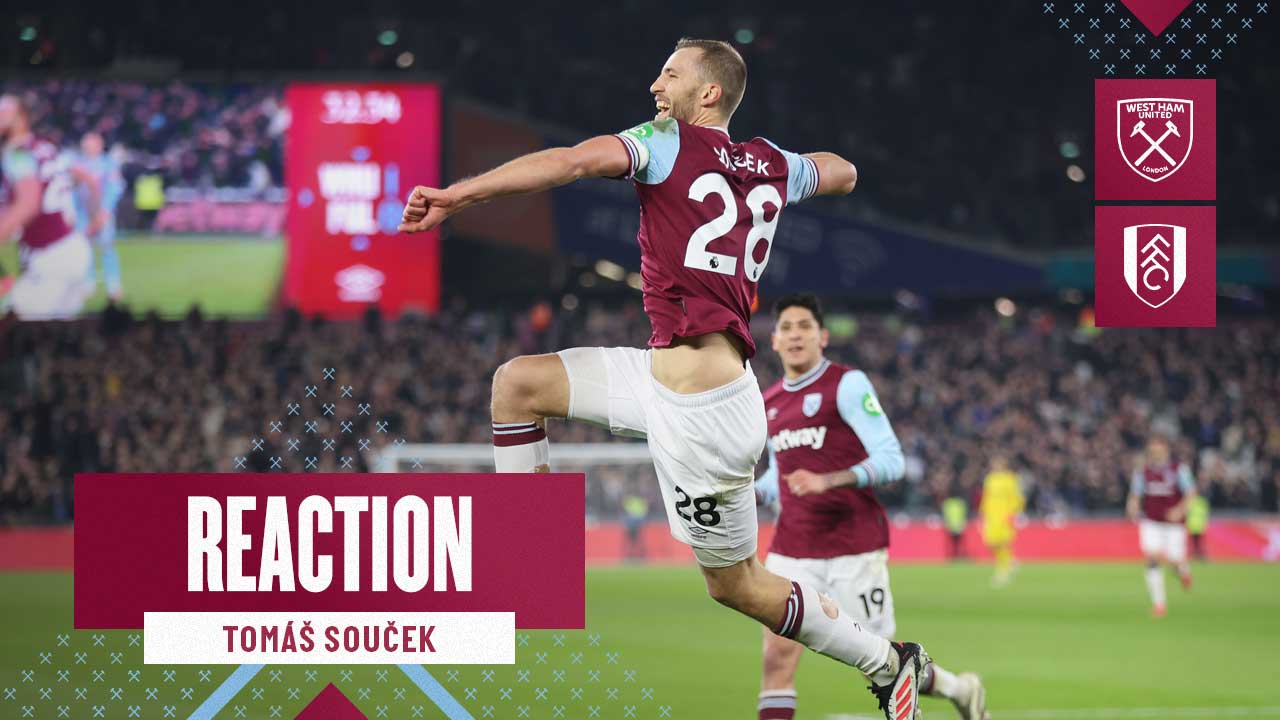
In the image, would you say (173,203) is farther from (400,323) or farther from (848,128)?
(848,128)

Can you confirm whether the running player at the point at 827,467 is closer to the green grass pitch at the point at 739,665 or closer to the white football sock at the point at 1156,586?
the green grass pitch at the point at 739,665

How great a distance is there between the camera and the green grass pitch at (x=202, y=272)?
2470 cm

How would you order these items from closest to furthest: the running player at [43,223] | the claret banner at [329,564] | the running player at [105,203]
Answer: the claret banner at [329,564] < the running player at [43,223] < the running player at [105,203]

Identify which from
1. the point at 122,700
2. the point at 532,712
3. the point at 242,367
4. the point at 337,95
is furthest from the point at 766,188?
the point at 242,367

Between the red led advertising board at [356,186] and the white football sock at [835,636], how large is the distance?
1954cm

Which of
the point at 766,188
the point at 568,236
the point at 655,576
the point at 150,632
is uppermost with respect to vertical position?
the point at 568,236

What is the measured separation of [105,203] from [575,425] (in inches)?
363

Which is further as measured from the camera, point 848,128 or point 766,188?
point 848,128

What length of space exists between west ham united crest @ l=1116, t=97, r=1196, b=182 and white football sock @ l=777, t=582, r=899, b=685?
8.76 ft

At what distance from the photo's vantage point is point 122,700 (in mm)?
9359

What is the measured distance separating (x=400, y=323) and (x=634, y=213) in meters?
5.82

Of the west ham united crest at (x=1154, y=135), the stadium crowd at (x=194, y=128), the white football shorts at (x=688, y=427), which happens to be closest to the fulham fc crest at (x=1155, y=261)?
the west ham united crest at (x=1154, y=135)

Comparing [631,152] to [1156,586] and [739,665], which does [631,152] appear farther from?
[1156,586]

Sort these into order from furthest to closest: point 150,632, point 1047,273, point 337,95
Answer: point 1047,273 → point 337,95 → point 150,632
